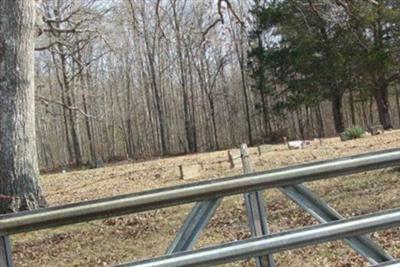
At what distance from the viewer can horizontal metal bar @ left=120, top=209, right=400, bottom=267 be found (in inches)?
105

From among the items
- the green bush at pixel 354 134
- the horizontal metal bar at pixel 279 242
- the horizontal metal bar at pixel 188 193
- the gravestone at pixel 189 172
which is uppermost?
the green bush at pixel 354 134

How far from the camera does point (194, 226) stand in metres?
3.10

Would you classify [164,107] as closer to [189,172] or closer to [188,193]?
[189,172]

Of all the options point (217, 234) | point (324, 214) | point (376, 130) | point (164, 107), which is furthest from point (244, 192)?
point (164, 107)

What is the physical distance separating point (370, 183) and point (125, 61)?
47533 mm

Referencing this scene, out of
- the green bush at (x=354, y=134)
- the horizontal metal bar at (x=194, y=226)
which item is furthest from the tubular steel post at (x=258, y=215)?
the green bush at (x=354, y=134)

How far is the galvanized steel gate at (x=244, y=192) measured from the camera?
2.63 metres

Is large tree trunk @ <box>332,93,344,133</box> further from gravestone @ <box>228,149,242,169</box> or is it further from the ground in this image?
the ground

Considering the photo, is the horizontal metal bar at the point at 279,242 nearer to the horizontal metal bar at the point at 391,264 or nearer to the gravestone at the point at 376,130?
the horizontal metal bar at the point at 391,264

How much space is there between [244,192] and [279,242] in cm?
30

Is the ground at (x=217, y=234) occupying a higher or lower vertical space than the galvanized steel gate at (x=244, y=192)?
lower

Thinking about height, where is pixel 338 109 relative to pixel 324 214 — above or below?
above

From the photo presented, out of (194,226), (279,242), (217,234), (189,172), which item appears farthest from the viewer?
(189,172)

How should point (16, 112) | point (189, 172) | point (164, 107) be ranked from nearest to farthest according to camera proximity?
point (16, 112) → point (189, 172) → point (164, 107)
